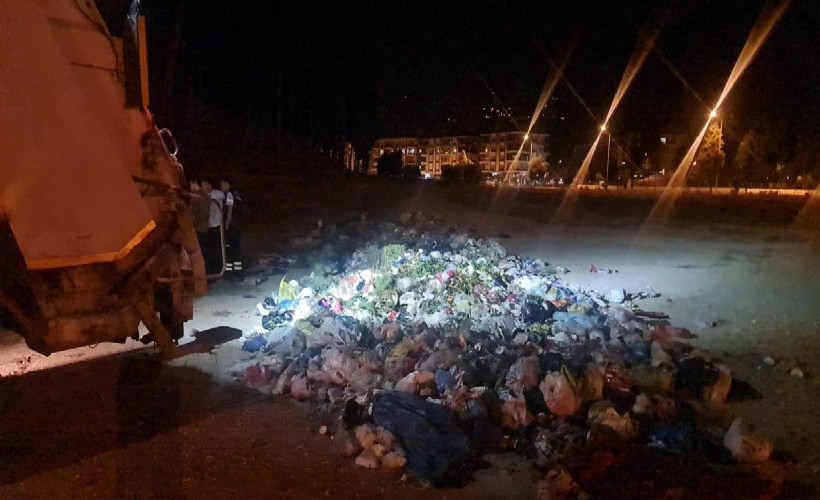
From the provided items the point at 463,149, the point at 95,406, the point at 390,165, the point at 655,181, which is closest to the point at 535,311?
the point at 95,406

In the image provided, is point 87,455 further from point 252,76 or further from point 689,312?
point 252,76

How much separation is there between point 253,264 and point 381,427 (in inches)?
319

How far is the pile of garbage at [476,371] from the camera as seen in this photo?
4461 millimetres

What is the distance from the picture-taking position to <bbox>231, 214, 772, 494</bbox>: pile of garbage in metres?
4.46

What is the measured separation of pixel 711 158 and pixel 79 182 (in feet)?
172

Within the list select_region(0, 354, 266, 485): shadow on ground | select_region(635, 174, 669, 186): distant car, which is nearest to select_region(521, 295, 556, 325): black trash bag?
select_region(0, 354, 266, 485): shadow on ground

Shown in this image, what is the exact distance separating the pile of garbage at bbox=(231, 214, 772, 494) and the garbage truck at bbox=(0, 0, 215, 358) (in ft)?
5.57

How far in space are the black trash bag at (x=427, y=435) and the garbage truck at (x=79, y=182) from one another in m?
1.75

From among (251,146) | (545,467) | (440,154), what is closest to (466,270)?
(545,467)

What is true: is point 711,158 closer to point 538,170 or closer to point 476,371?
point 538,170

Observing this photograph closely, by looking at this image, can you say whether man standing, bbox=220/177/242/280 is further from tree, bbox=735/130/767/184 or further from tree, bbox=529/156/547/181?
tree, bbox=529/156/547/181

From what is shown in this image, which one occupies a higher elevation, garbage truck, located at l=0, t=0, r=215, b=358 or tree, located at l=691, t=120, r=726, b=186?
garbage truck, located at l=0, t=0, r=215, b=358

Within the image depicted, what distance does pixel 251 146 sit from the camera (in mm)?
27375

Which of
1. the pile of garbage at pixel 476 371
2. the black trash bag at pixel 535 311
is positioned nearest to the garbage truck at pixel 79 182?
the pile of garbage at pixel 476 371
